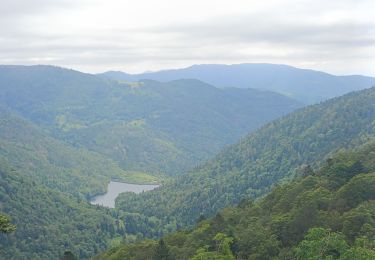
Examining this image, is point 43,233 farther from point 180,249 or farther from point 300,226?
point 300,226

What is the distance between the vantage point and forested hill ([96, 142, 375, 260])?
49531mm

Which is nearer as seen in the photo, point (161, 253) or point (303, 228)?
point (303, 228)

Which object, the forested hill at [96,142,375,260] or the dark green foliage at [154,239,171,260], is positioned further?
the dark green foliage at [154,239,171,260]

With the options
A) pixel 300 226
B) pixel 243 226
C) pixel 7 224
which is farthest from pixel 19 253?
pixel 7 224

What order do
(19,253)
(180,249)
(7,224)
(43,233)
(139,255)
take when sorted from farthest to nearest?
(43,233)
(19,253)
(139,255)
(180,249)
(7,224)

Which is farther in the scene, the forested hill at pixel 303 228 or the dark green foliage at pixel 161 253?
the dark green foliage at pixel 161 253

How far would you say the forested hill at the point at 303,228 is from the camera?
4953cm

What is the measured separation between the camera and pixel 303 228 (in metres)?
60.6

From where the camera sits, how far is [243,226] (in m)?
73.2

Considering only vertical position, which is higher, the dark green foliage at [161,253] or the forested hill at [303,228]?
the forested hill at [303,228]

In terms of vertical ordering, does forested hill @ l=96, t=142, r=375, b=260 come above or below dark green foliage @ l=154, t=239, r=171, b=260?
above

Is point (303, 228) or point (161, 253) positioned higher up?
point (303, 228)

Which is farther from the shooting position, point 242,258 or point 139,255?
point 139,255

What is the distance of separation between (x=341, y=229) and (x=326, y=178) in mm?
24331
